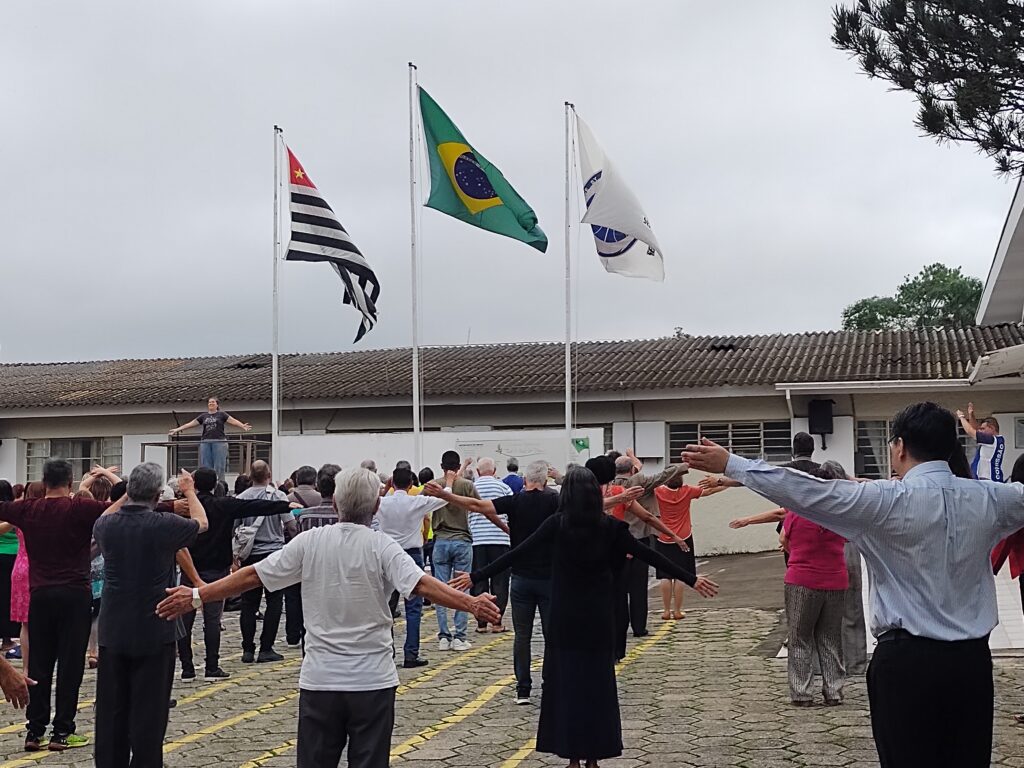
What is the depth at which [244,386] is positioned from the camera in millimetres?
27172

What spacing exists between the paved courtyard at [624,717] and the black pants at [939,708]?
10.5 feet

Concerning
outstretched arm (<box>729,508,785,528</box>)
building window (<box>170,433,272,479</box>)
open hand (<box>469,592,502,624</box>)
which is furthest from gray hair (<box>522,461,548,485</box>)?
building window (<box>170,433,272,479</box>)

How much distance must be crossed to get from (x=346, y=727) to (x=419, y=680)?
5.47 meters

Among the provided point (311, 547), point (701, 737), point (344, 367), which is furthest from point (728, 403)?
point (311, 547)

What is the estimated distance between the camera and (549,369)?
1037 inches

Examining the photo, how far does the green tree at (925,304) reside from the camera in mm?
56562

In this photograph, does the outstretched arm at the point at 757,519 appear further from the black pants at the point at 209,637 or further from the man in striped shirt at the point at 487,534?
the black pants at the point at 209,637

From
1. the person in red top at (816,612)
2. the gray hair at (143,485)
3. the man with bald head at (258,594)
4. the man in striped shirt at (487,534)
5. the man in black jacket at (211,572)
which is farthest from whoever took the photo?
the man in striped shirt at (487,534)

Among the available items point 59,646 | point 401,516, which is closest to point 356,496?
point 59,646

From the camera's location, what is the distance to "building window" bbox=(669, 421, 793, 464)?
23031mm

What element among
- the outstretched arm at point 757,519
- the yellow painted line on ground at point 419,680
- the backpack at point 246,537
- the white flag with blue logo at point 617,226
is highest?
the white flag with blue logo at point 617,226

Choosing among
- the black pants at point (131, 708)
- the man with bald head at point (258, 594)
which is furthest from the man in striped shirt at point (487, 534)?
the black pants at point (131, 708)

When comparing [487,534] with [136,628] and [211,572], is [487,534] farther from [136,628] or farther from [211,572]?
[136,628]

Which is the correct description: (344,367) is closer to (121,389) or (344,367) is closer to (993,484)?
(121,389)
